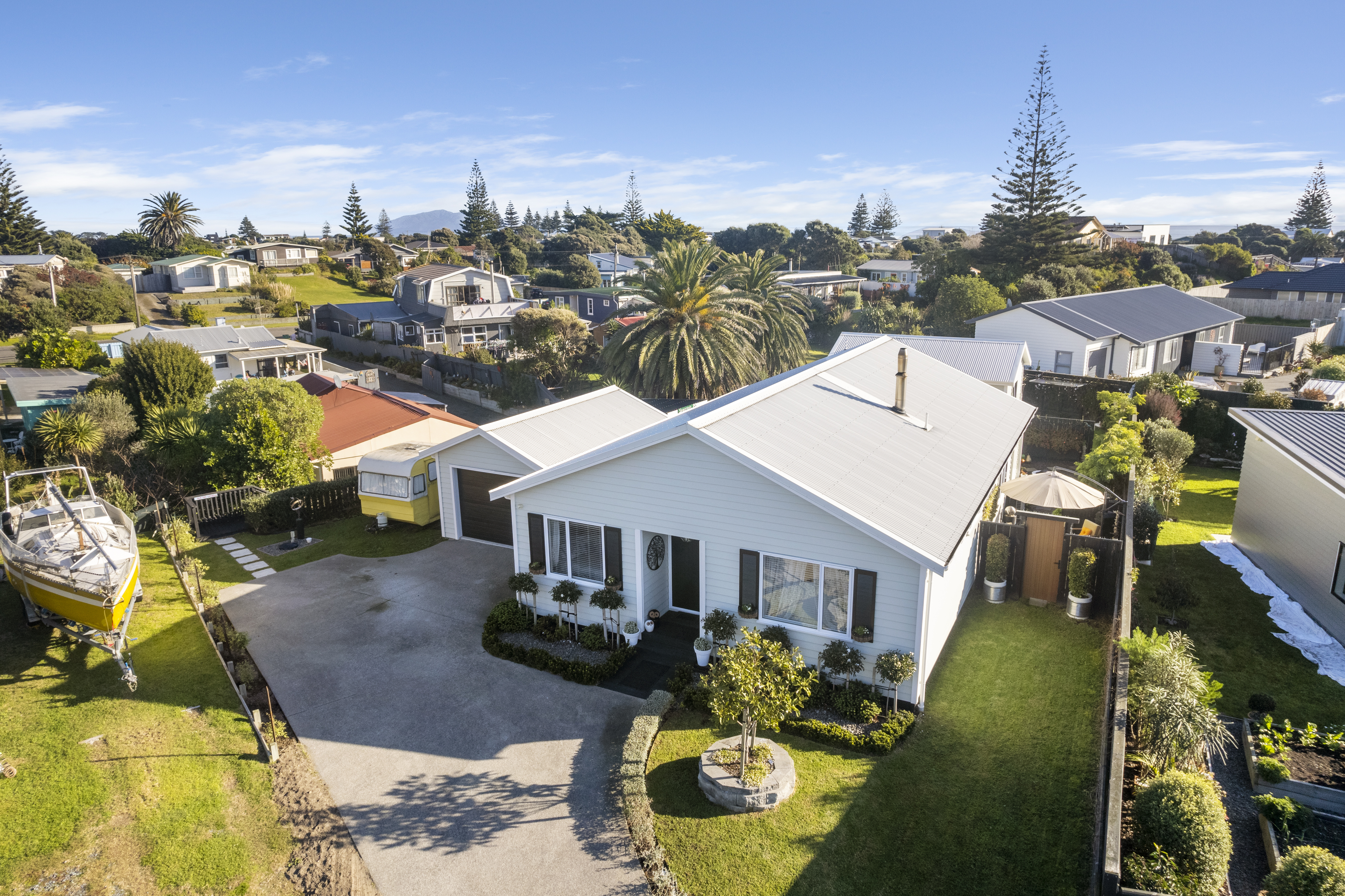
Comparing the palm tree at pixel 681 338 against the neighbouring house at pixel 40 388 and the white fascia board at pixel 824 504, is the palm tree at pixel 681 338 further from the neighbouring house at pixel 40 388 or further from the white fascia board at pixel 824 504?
the neighbouring house at pixel 40 388

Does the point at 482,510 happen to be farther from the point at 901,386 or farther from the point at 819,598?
the point at 901,386

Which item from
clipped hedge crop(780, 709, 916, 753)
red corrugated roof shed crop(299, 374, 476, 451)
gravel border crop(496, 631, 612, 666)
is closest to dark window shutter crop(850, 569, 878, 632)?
clipped hedge crop(780, 709, 916, 753)

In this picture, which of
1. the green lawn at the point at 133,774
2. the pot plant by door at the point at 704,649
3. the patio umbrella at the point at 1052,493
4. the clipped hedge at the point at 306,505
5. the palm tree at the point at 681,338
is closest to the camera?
the green lawn at the point at 133,774

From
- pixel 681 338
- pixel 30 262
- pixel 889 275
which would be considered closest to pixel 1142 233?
pixel 889 275

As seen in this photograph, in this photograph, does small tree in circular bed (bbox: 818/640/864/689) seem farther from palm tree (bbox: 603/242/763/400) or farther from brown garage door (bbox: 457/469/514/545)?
palm tree (bbox: 603/242/763/400)

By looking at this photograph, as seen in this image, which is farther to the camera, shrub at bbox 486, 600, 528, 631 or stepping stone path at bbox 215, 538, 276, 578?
stepping stone path at bbox 215, 538, 276, 578

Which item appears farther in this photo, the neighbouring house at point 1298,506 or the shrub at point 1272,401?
the shrub at point 1272,401

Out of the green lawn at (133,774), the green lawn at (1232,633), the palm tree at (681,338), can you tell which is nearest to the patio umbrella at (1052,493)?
the green lawn at (1232,633)
